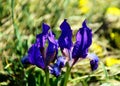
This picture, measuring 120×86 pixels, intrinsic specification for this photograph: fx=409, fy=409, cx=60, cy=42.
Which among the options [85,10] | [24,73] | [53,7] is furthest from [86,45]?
[85,10]

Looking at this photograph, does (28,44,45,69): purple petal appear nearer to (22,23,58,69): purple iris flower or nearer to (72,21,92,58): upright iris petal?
(22,23,58,69): purple iris flower

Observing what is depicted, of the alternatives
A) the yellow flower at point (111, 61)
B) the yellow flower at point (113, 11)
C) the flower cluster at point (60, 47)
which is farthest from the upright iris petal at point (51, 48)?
the yellow flower at point (113, 11)

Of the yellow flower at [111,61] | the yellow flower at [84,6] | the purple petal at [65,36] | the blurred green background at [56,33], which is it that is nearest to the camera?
the purple petal at [65,36]

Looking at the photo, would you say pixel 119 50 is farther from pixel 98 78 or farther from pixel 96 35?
pixel 98 78

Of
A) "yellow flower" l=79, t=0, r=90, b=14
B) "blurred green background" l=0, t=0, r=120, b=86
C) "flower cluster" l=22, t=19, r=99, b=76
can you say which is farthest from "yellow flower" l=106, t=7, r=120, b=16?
"flower cluster" l=22, t=19, r=99, b=76

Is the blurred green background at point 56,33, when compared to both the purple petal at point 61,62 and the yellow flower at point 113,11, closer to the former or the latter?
the yellow flower at point 113,11

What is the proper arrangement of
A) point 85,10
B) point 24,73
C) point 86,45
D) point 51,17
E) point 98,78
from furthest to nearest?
point 85,10 < point 51,17 < point 98,78 < point 24,73 < point 86,45

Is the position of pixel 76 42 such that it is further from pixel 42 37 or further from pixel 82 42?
pixel 42 37
